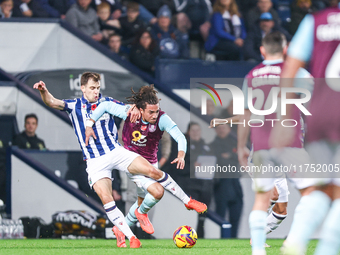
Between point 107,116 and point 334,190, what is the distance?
12.7 feet

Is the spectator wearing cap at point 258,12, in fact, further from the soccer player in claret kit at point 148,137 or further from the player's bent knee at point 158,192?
the player's bent knee at point 158,192

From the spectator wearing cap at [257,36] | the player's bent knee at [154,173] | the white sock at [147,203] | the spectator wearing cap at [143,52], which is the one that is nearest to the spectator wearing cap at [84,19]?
the spectator wearing cap at [143,52]

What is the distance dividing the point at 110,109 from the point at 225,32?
5028 mm

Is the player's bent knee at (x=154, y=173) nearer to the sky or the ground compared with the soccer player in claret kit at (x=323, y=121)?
nearer to the ground

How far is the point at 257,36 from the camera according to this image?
10.9 m

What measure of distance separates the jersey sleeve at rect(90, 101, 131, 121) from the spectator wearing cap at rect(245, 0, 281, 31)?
17.8 feet

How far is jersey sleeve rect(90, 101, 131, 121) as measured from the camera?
20.3 feet

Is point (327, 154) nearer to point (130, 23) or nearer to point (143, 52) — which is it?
point (143, 52)

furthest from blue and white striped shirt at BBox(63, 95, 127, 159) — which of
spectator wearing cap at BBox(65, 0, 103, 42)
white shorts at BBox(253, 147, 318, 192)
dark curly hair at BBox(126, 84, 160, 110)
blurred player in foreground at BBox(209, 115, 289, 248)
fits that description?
spectator wearing cap at BBox(65, 0, 103, 42)

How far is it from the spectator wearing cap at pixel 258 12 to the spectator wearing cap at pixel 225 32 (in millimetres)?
233

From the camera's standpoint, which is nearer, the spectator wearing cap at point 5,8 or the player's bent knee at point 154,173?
the player's bent knee at point 154,173

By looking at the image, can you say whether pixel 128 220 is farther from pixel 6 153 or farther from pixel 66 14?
pixel 66 14

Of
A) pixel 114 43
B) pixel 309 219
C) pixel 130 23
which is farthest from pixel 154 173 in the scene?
pixel 130 23

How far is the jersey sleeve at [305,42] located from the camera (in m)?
3.12
